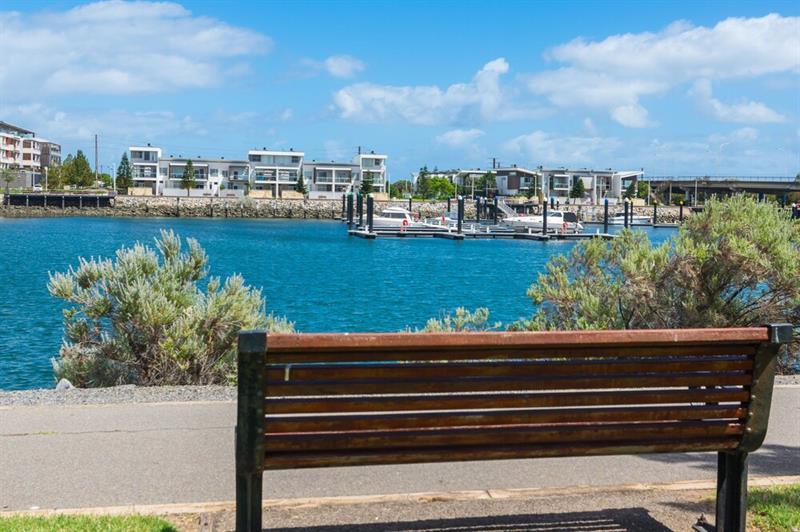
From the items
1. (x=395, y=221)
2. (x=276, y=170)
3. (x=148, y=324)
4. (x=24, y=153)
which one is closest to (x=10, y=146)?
(x=24, y=153)

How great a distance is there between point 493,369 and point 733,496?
5.31ft

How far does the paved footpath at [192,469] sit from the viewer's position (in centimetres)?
563

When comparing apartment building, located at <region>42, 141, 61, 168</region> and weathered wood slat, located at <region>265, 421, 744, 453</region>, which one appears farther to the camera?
apartment building, located at <region>42, 141, 61, 168</region>

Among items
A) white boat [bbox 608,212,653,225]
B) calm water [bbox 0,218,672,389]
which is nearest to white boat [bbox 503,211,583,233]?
calm water [bbox 0,218,672,389]

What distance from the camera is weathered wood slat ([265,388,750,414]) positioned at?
13.8 ft

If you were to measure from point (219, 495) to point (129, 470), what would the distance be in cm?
82

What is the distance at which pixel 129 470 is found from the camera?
605cm

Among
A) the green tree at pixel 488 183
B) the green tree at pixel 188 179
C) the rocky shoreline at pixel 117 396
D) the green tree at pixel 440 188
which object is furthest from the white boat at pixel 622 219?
the rocky shoreline at pixel 117 396

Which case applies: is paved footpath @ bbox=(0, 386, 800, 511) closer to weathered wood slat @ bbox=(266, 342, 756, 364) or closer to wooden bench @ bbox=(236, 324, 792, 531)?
wooden bench @ bbox=(236, 324, 792, 531)

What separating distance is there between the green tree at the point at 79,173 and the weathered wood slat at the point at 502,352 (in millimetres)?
149117

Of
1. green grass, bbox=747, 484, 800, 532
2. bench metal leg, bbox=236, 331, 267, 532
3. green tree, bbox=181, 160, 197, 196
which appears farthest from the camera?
green tree, bbox=181, 160, 197, 196

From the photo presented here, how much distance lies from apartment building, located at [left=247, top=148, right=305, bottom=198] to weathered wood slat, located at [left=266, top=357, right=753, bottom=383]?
152m

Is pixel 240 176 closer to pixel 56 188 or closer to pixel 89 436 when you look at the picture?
pixel 56 188

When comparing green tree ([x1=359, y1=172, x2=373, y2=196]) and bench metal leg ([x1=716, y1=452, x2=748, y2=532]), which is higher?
green tree ([x1=359, y1=172, x2=373, y2=196])
